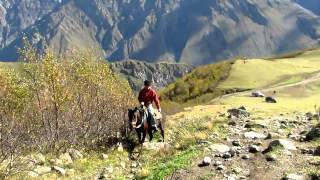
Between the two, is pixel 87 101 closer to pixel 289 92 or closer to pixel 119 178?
pixel 119 178

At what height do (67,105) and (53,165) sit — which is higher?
(67,105)

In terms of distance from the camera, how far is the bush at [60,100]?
26.3m

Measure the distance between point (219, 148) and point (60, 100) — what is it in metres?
7.88

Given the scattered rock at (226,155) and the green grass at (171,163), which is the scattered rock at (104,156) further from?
the scattered rock at (226,155)

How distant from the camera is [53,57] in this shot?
27344 mm

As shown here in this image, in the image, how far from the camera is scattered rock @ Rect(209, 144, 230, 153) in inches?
934

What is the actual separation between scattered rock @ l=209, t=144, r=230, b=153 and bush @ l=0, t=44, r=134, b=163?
7295 millimetres

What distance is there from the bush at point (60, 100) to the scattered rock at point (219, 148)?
7.30m

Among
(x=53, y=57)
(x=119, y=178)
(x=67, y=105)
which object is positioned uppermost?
(x=53, y=57)

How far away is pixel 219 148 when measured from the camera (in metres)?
24.3

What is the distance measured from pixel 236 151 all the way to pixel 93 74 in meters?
9.77

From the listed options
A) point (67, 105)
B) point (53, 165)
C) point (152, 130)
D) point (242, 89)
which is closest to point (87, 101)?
point (67, 105)

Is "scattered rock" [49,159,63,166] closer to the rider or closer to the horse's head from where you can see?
the horse's head

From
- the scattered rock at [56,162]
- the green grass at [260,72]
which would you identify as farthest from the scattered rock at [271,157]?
the green grass at [260,72]
